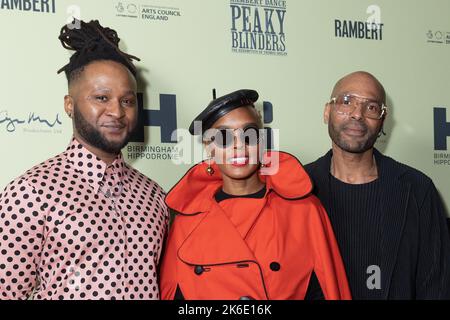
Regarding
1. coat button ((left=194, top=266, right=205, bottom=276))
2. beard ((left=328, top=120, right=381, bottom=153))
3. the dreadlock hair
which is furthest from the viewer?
beard ((left=328, top=120, right=381, bottom=153))

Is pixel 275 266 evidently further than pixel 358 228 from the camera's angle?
No

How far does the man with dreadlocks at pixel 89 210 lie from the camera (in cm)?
179

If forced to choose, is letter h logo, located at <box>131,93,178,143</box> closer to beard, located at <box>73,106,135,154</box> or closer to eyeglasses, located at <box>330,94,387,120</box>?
beard, located at <box>73,106,135,154</box>

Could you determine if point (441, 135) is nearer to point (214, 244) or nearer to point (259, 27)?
point (259, 27)

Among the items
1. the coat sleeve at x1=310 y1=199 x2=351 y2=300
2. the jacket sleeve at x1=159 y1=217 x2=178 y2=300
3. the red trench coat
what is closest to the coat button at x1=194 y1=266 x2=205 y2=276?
the red trench coat

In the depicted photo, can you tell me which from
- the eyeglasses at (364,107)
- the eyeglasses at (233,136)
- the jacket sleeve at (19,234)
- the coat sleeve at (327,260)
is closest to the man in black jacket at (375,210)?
the eyeglasses at (364,107)

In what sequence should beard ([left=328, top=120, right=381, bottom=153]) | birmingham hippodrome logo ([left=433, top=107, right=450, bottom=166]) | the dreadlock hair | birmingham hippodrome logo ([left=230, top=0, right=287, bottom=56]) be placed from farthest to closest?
1. birmingham hippodrome logo ([left=433, top=107, right=450, bottom=166])
2. birmingham hippodrome logo ([left=230, top=0, right=287, bottom=56])
3. beard ([left=328, top=120, right=381, bottom=153])
4. the dreadlock hair

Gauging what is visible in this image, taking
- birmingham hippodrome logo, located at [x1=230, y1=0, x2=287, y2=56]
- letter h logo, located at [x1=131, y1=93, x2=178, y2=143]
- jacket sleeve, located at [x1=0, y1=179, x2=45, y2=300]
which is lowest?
jacket sleeve, located at [x1=0, y1=179, x2=45, y2=300]

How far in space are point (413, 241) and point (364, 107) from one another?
1.61ft

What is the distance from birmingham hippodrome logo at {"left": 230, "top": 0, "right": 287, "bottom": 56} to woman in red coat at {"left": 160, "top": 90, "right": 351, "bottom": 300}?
666 mm

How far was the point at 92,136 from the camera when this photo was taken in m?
1.93

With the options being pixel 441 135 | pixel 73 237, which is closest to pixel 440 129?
pixel 441 135

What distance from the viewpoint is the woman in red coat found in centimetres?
182
